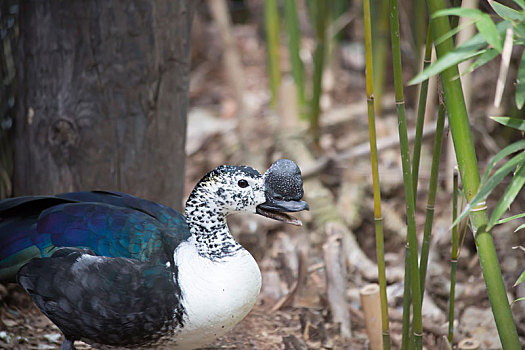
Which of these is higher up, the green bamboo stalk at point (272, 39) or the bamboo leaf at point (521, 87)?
the green bamboo stalk at point (272, 39)

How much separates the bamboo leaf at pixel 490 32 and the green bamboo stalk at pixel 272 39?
2.97 metres

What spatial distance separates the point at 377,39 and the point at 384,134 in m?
0.58

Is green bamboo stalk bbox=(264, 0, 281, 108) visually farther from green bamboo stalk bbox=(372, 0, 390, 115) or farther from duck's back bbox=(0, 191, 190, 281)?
duck's back bbox=(0, 191, 190, 281)

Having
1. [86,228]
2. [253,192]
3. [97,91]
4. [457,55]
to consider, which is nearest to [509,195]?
[457,55]

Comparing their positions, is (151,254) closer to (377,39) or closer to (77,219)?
(77,219)

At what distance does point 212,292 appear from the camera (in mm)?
1872

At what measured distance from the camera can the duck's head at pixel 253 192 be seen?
1.84 metres

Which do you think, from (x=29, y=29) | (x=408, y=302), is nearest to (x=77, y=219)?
(x=29, y=29)

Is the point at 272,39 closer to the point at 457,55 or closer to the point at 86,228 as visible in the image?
the point at 86,228

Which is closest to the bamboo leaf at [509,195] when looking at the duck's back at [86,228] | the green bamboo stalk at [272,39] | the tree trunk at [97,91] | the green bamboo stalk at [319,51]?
the duck's back at [86,228]

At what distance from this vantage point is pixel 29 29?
7.82 feet

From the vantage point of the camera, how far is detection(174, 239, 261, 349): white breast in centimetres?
187

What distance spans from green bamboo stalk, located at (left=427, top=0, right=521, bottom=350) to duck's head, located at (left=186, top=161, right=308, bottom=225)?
48 cm

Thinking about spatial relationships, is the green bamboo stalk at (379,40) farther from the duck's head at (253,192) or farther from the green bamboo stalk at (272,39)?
the duck's head at (253,192)
